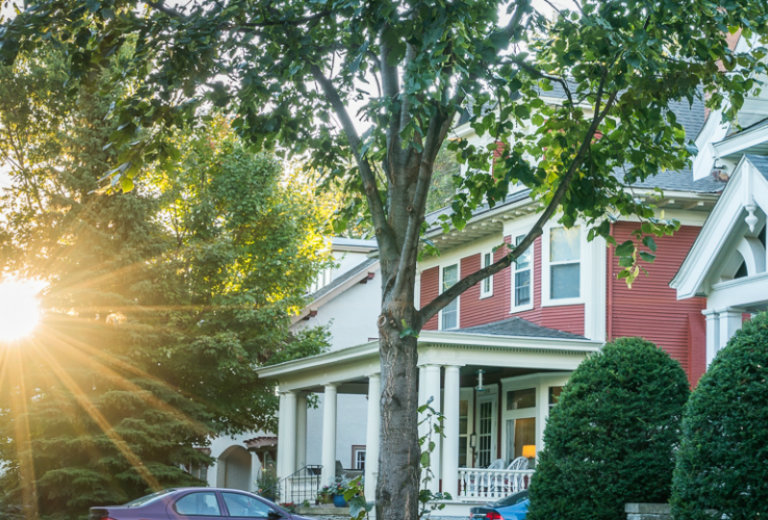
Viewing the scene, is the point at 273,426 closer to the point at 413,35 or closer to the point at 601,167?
the point at 601,167

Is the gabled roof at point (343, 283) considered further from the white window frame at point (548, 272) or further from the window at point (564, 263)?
the window at point (564, 263)

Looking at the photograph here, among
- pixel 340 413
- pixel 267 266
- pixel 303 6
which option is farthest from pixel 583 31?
pixel 340 413

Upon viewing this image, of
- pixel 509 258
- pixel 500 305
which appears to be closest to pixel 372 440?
pixel 500 305

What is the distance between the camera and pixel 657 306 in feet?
79.1

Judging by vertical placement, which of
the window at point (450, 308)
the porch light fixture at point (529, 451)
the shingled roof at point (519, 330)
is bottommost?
the porch light fixture at point (529, 451)

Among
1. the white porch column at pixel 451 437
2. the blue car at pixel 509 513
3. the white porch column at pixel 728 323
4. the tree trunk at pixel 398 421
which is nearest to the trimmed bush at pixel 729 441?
the tree trunk at pixel 398 421

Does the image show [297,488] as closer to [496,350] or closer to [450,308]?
[450,308]

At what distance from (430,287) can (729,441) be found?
2072cm

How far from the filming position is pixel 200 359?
95.9ft

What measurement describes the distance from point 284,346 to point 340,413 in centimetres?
692

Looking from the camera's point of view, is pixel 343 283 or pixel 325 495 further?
pixel 343 283

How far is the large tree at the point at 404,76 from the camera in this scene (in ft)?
31.4

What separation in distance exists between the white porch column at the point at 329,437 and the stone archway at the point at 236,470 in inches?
643

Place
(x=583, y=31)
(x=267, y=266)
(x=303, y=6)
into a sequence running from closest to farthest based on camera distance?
(x=583, y=31), (x=303, y=6), (x=267, y=266)
